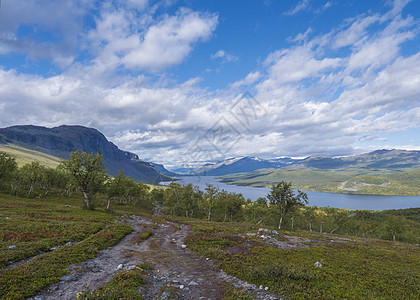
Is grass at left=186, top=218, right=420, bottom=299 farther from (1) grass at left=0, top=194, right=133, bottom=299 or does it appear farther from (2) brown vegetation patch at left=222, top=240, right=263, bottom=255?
(1) grass at left=0, top=194, right=133, bottom=299

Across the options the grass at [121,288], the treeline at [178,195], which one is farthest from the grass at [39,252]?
the treeline at [178,195]

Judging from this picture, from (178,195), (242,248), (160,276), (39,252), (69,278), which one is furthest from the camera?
(178,195)

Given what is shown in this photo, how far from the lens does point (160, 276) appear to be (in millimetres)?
14625

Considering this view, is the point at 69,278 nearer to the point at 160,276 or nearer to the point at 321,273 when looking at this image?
the point at 160,276

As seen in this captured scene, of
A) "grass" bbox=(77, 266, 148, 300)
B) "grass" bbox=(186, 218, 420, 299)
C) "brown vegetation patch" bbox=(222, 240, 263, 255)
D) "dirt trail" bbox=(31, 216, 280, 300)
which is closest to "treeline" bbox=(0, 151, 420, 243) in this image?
"brown vegetation patch" bbox=(222, 240, 263, 255)

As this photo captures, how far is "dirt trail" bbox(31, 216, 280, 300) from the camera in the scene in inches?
464

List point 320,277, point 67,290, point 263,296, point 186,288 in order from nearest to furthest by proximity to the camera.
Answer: point 67,290, point 263,296, point 186,288, point 320,277

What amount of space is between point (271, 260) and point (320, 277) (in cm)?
468

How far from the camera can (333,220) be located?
12256 centimetres

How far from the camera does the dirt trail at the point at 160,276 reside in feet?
38.6

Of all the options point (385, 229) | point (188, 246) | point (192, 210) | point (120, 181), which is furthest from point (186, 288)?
point (385, 229)

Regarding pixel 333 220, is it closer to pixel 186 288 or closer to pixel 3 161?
pixel 186 288

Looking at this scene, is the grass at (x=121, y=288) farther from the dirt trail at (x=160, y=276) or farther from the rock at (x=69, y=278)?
the rock at (x=69, y=278)

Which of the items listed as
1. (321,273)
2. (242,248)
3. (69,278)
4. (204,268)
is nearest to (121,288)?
(69,278)
